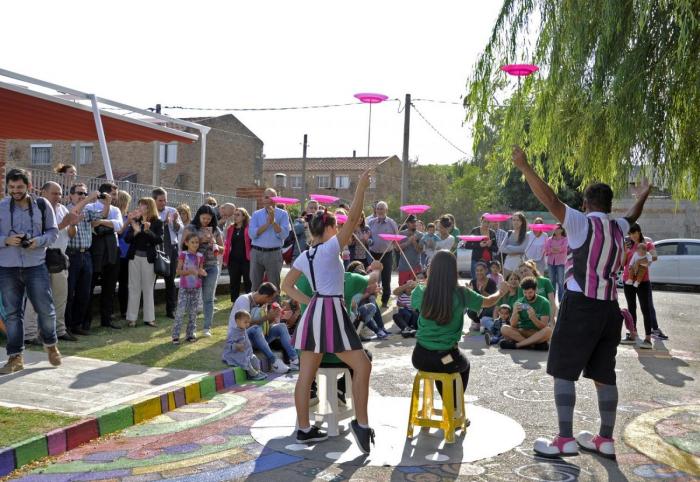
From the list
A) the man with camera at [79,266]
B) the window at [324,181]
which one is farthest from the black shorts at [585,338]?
the window at [324,181]

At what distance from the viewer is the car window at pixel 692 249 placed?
21.0 metres

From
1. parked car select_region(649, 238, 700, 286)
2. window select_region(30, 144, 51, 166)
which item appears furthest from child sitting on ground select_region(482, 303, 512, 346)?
window select_region(30, 144, 51, 166)

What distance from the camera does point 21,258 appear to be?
775 centimetres

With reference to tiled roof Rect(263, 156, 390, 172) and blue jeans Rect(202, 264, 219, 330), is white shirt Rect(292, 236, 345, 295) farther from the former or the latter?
tiled roof Rect(263, 156, 390, 172)

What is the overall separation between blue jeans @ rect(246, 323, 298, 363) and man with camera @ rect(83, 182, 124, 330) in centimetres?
266

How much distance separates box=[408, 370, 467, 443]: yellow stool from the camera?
595 cm

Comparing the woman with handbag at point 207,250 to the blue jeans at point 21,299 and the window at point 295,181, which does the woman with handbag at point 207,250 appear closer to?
the blue jeans at point 21,299

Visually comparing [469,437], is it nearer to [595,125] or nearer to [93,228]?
[595,125]

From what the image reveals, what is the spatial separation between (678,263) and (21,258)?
59.2 ft

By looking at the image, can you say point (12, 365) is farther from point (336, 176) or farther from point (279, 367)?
point (336, 176)

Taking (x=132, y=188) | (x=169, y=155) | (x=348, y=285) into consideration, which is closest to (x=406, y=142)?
(x=132, y=188)

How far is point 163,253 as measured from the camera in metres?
11.5

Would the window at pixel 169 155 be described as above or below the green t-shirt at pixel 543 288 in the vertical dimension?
above

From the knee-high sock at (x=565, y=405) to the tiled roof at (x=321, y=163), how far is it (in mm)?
56424
